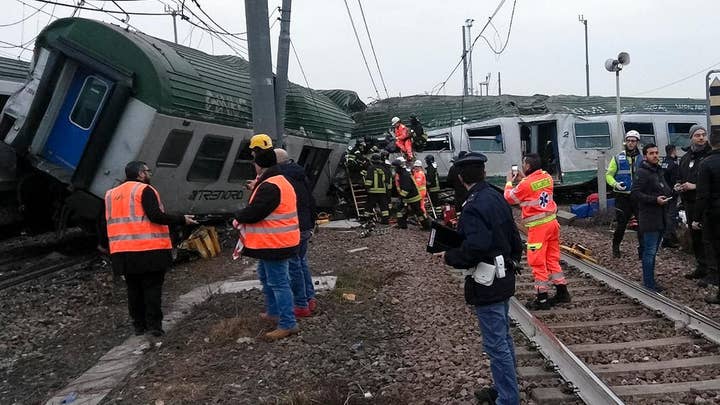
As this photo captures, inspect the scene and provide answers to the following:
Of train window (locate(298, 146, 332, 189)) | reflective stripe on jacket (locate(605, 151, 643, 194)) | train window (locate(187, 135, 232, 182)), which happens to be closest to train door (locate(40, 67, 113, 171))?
train window (locate(187, 135, 232, 182))

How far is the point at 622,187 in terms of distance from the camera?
836cm

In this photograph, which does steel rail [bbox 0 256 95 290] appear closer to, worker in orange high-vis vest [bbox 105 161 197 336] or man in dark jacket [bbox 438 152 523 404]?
worker in orange high-vis vest [bbox 105 161 197 336]

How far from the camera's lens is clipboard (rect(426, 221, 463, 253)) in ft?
11.5

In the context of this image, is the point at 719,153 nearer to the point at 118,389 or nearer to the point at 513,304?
the point at 513,304

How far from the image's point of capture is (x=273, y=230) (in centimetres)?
496

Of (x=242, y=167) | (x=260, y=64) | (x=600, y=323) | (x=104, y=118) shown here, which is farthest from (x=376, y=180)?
(x=600, y=323)

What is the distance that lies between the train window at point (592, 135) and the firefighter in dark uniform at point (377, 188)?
6498 mm

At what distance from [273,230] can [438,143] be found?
1203 cm

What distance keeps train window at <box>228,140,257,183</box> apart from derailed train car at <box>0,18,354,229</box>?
0.80 m

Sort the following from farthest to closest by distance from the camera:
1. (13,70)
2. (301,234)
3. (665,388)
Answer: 1. (13,70)
2. (301,234)
3. (665,388)

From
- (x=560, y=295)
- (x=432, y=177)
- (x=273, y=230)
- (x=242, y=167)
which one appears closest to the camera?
(x=273, y=230)

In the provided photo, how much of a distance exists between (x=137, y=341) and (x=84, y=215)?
138 inches

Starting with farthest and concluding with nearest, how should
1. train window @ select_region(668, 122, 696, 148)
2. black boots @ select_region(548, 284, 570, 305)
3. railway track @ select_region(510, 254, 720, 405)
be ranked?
train window @ select_region(668, 122, 696, 148)
black boots @ select_region(548, 284, 570, 305)
railway track @ select_region(510, 254, 720, 405)

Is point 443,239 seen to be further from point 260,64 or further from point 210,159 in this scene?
point 210,159
